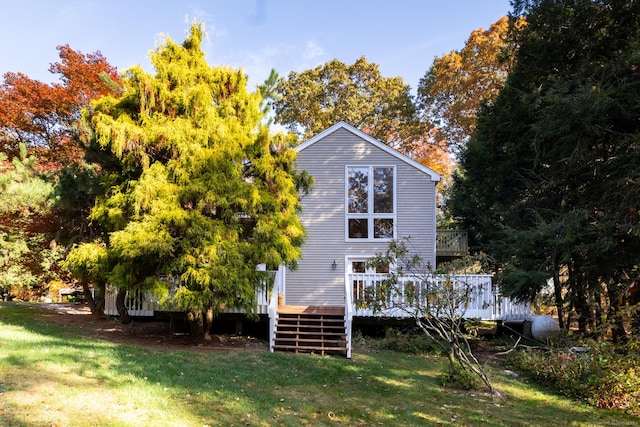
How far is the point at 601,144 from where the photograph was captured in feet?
33.3

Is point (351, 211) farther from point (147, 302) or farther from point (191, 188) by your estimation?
point (147, 302)

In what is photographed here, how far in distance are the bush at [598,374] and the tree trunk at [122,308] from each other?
10.3m

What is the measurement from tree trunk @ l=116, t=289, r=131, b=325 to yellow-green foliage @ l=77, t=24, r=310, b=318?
203cm

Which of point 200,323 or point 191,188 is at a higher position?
point 191,188

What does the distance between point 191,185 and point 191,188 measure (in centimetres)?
8

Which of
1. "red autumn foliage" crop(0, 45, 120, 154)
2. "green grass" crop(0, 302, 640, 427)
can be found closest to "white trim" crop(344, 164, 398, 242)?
"green grass" crop(0, 302, 640, 427)

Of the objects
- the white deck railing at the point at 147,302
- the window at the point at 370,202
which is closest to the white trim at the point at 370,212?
the window at the point at 370,202

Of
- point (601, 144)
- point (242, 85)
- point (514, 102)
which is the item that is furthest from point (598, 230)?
point (242, 85)

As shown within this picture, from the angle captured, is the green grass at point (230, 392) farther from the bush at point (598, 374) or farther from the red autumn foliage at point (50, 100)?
the red autumn foliage at point (50, 100)

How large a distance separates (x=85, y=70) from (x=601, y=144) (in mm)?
18830

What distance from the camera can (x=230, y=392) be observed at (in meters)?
5.83

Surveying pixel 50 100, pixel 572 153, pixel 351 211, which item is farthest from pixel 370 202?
pixel 50 100

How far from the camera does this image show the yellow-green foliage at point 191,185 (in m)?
8.45

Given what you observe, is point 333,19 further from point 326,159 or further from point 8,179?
point 8,179
